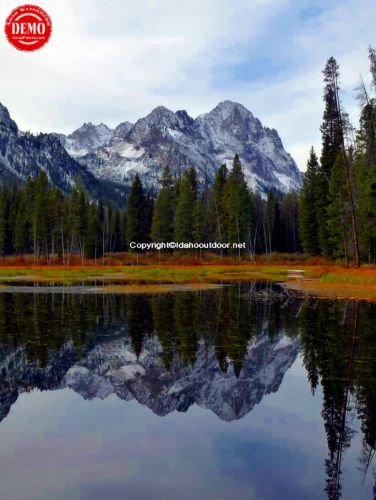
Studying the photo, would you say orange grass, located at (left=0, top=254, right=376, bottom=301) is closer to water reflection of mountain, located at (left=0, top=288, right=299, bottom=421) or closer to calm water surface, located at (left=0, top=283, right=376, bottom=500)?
water reflection of mountain, located at (left=0, top=288, right=299, bottom=421)

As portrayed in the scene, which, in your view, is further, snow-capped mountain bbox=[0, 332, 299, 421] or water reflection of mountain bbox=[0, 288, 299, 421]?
water reflection of mountain bbox=[0, 288, 299, 421]

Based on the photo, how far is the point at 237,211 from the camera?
3152 inches

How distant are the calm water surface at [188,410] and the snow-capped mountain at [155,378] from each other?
44 millimetres

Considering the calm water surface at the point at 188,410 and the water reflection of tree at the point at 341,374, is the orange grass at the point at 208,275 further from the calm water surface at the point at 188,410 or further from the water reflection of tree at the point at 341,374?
the calm water surface at the point at 188,410

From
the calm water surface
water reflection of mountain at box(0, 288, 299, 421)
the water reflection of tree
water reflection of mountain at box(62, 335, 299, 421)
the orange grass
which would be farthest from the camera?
the orange grass

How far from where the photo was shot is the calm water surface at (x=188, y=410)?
6219mm

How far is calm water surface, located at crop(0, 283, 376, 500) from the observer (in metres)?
6.22

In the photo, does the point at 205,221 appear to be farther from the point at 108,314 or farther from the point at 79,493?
the point at 79,493

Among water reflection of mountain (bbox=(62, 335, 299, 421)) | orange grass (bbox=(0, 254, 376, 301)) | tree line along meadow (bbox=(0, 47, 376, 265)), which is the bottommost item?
water reflection of mountain (bbox=(62, 335, 299, 421))

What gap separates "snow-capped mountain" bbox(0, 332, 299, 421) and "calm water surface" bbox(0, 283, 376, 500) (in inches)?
1.7

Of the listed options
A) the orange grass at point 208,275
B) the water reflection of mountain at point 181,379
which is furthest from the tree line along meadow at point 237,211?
the water reflection of mountain at point 181,379

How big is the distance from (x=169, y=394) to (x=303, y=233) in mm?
61027

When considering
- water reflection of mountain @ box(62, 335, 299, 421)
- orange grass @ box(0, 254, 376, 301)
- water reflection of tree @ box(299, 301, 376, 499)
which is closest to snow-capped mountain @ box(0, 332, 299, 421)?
water reflection of mountain @ box(62, 335, 299, 421)

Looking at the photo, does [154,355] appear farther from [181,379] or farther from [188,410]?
[188,410]
